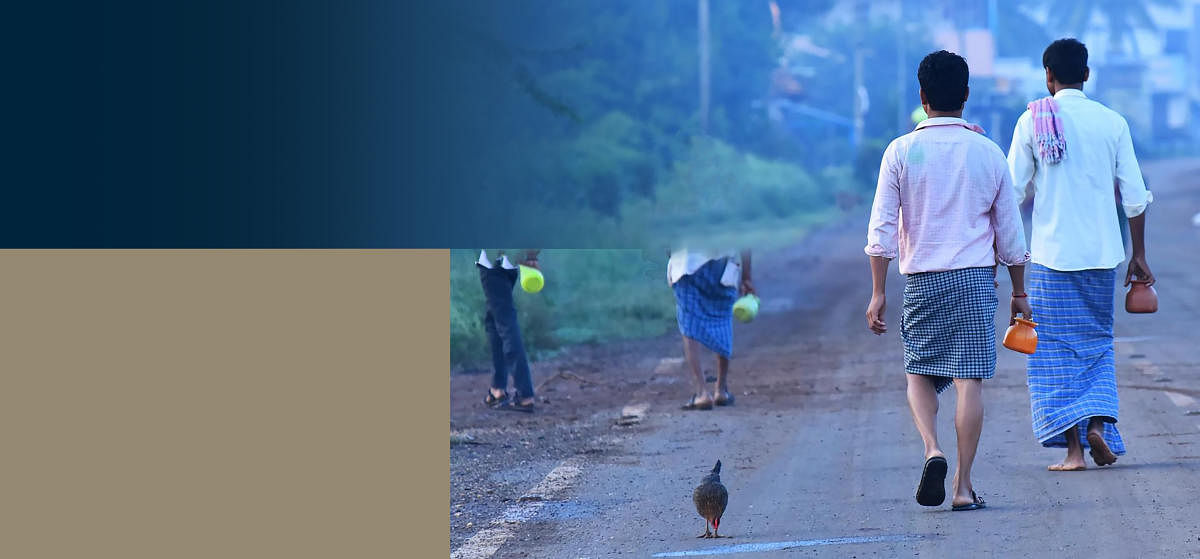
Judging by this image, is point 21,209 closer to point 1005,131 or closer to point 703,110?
point 703,110

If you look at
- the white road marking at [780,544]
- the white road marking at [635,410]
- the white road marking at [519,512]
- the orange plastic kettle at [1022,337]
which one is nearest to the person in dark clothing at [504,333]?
the white road marking at [635,410]

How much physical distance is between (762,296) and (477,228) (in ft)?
38.0

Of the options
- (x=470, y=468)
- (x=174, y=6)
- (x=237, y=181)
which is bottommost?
(x=470, y=468)

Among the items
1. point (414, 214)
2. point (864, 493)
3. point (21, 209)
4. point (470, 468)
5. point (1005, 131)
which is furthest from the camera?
point (1005, 131)

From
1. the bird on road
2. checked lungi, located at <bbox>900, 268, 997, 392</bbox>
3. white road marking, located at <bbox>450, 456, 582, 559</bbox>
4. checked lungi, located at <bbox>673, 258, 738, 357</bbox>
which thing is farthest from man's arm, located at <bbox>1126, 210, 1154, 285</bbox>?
checked lungi, located at <bbox>673, 258, 738, 357</bbox>

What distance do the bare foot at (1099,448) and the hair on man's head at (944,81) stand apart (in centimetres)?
166

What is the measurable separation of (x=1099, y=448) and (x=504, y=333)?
4.27 meters

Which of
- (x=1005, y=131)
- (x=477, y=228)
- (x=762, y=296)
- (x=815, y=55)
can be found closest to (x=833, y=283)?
(x=762, y=296)

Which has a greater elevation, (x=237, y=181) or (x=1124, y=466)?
(x=237, y=181)

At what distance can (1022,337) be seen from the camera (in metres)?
5.71

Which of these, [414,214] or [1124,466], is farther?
[414,214]

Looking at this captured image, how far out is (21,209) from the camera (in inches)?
950

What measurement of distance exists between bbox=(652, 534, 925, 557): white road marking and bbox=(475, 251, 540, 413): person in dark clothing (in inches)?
167

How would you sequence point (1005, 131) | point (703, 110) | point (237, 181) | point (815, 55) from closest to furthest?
point (237, 181)
point (703, 110)
point (1005, 131)
point (815, 55)
